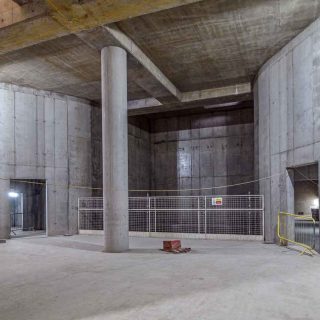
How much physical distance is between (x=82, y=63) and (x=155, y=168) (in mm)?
11713

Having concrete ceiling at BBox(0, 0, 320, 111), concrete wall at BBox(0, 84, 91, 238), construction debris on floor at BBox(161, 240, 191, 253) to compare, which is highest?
concrete ceiling at BBox(0, 0, 320, 111)

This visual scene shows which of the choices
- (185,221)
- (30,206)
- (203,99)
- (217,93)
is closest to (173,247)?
(217,93)

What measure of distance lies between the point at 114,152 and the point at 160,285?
4.98 metres

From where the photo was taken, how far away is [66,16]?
840cm

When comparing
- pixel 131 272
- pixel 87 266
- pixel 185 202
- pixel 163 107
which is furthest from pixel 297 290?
pixel 185 202

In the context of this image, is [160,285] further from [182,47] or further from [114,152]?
[182,47]

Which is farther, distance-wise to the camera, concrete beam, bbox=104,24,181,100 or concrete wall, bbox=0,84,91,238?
concrete wall, bbox=0,84,91,238

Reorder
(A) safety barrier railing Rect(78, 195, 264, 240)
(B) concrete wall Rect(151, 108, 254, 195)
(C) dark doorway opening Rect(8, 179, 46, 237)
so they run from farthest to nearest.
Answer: (B) concrete wall Rect(151, 108, 254, 195), (C) dark doorway opening Rect(8, 179, 46, 237), (A) safety barrier railing Rect(78, 195, 264, 240)

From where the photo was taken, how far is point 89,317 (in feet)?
14.4

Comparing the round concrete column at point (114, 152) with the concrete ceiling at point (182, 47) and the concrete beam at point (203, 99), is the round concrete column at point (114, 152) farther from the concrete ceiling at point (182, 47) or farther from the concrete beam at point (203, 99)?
the concrete beam at point (203, 99)

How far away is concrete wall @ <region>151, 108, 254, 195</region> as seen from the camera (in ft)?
66.2

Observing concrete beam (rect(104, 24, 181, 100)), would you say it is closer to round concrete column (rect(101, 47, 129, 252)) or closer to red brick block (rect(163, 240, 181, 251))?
round concrete column (rect(101, 47, 129, 252))

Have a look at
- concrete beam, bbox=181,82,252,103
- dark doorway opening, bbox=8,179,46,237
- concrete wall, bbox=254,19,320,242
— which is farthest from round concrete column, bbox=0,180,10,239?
concrete wall, bbox=254,19,320,242

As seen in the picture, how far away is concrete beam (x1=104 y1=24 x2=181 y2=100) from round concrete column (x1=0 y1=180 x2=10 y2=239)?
7778mm
